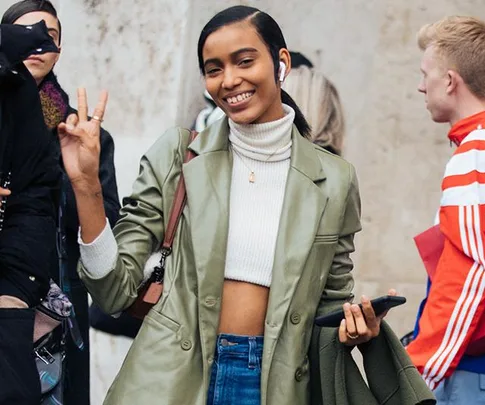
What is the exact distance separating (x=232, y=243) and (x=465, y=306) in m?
1.04

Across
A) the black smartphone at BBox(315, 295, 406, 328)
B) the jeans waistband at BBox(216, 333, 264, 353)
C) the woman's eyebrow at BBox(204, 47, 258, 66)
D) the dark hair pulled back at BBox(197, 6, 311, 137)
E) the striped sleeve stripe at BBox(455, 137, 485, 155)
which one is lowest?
the jeans waistband at BBox(216, 333, 264, 353)

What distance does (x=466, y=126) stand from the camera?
15.8 ft

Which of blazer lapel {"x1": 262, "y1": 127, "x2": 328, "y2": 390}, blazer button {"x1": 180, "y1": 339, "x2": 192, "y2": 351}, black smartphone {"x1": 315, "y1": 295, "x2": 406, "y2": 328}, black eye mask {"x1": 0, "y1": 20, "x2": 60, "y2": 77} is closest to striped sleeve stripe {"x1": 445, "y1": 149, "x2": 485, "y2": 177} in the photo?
blazer lapel {"x1": 262, "y1": 127, "x2": 328, "y2": 390}

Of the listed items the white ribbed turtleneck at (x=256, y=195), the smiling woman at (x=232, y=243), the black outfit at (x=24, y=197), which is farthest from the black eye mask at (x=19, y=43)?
the white ribbed turtleneck at (x=256, y=195)

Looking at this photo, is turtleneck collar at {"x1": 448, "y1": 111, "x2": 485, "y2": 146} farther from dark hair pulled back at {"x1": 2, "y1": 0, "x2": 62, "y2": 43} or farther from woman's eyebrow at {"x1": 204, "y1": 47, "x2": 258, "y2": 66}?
dark hair pulled back at {"x1": 2, "y1": 0, "x2": 62, "y2": 43}

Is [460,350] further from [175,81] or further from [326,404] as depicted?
[175,81]

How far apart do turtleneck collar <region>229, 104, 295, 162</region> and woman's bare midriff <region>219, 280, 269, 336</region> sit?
47cm

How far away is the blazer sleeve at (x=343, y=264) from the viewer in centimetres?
420

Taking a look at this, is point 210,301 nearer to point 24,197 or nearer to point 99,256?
point 99,256

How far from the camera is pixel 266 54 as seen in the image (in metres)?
4.18

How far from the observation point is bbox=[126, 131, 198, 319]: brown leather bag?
397 cm

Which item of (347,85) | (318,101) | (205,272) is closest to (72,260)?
(205,272)

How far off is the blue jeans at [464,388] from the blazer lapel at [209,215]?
1206mm

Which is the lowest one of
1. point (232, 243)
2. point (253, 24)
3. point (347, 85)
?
point (232, 243)
